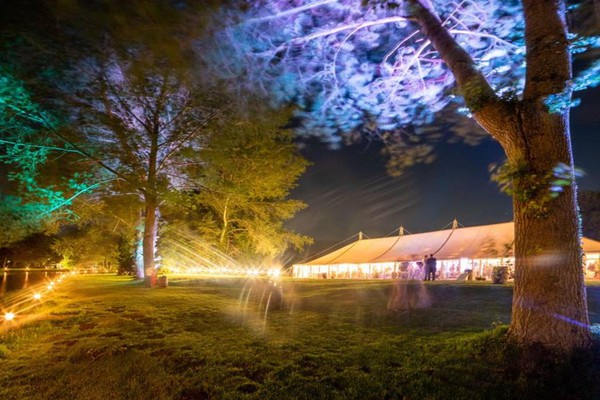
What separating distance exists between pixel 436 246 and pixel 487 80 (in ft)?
66.0

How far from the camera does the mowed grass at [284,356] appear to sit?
3.78m

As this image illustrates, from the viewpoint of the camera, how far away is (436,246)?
2417cm

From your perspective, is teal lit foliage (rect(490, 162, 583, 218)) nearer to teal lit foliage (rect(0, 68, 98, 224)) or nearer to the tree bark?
the tree bark

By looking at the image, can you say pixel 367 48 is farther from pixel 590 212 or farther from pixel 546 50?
pixel 590 212

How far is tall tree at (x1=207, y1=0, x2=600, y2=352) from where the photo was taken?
4.21 metres

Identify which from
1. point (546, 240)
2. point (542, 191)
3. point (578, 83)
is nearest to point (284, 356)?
point (546, 240)

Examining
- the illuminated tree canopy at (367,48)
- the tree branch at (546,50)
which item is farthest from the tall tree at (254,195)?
Result: the tree branch at (546,50)

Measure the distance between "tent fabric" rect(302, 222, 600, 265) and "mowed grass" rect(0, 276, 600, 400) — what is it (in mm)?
14033

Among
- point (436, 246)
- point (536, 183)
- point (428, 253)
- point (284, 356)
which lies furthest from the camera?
point (436, 246)

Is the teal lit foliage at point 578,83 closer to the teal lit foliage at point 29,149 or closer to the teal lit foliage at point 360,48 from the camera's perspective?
the teal lit foliage at point 360,48

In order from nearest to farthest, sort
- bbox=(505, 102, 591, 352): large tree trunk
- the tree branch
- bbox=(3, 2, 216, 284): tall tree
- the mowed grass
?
the mowed grass, bbox=(505, 102, 591, 352): large tree trunk, the tree branch, bbox=(3, 2, 216, 284): tall tree

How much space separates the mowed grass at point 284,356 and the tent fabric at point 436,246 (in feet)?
46.0

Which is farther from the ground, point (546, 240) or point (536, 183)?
point (536, 183)

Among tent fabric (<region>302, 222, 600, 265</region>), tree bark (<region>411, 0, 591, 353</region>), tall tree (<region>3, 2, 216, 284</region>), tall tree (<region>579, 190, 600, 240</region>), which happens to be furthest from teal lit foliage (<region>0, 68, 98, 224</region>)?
tall tree (<region>579, 190, 600, 240</region>)
